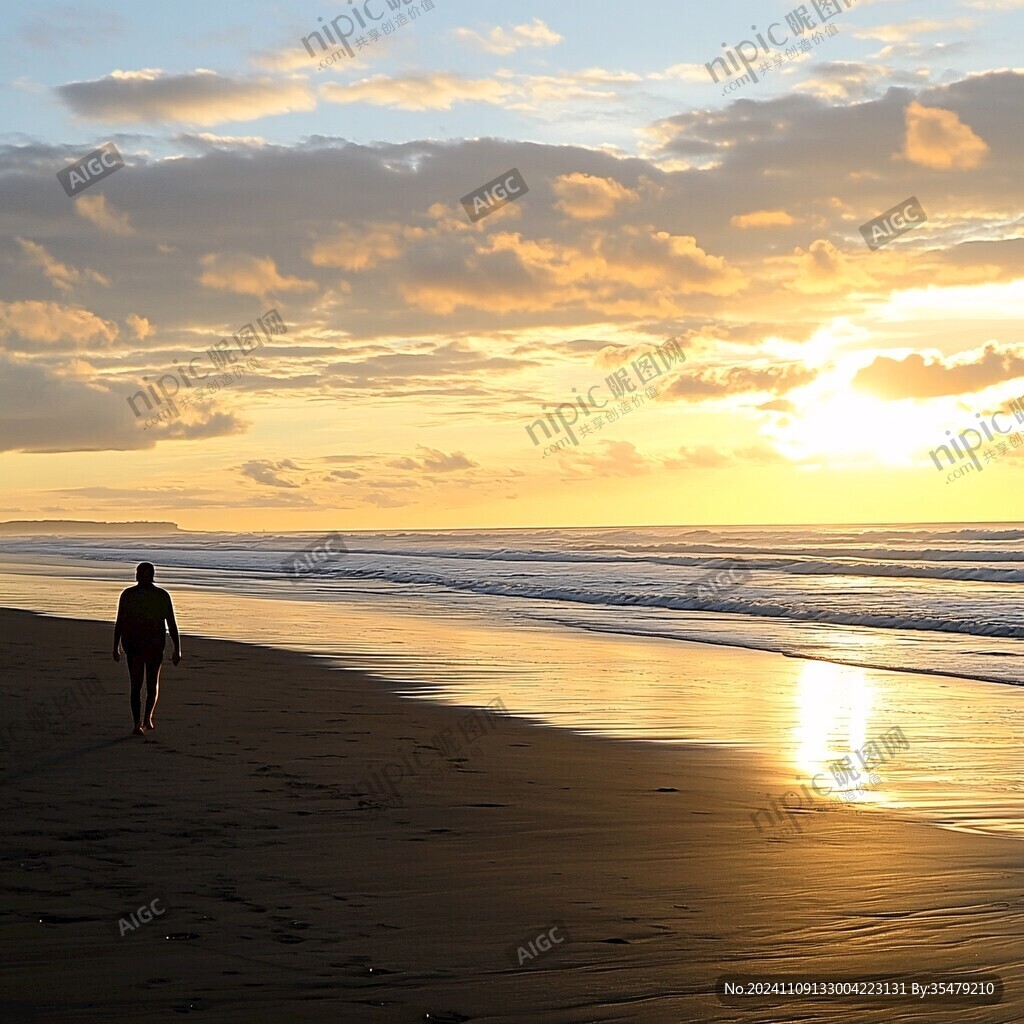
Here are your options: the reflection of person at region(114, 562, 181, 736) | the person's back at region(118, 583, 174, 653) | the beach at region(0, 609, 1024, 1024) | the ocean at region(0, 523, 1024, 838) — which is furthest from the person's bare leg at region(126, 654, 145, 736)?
the ocean at region(0, 523, 1024, 838)

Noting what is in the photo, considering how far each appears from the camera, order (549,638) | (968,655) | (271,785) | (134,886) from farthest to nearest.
A: (549,638)
(968,655)
(271,785)
(134,886)

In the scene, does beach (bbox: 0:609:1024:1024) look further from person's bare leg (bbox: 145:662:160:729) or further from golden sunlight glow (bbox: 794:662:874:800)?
golden sunlight glow (bbox: 794:662:874:800)

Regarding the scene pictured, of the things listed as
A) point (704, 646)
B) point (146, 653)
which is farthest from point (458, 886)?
point (704, 646)

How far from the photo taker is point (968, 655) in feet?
75.9

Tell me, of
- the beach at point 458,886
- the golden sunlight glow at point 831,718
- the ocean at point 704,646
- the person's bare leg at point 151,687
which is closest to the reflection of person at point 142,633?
the person's bare leg at point 151,687

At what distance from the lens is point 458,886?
7422mm

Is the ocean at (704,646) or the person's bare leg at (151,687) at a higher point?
the person's bare leg at (151,687)

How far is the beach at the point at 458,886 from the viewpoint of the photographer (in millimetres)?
5641

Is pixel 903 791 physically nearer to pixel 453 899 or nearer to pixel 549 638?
pixel 453 899

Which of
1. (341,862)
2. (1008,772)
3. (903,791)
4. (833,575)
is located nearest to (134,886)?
(341,862)

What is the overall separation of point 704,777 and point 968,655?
44.8 feet

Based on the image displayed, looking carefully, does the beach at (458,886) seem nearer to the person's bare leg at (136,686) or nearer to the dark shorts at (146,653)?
the person's bare leg at (136,686)

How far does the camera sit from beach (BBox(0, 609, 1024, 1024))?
5.64 m

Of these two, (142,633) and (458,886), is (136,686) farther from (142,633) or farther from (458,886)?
(458,886)
